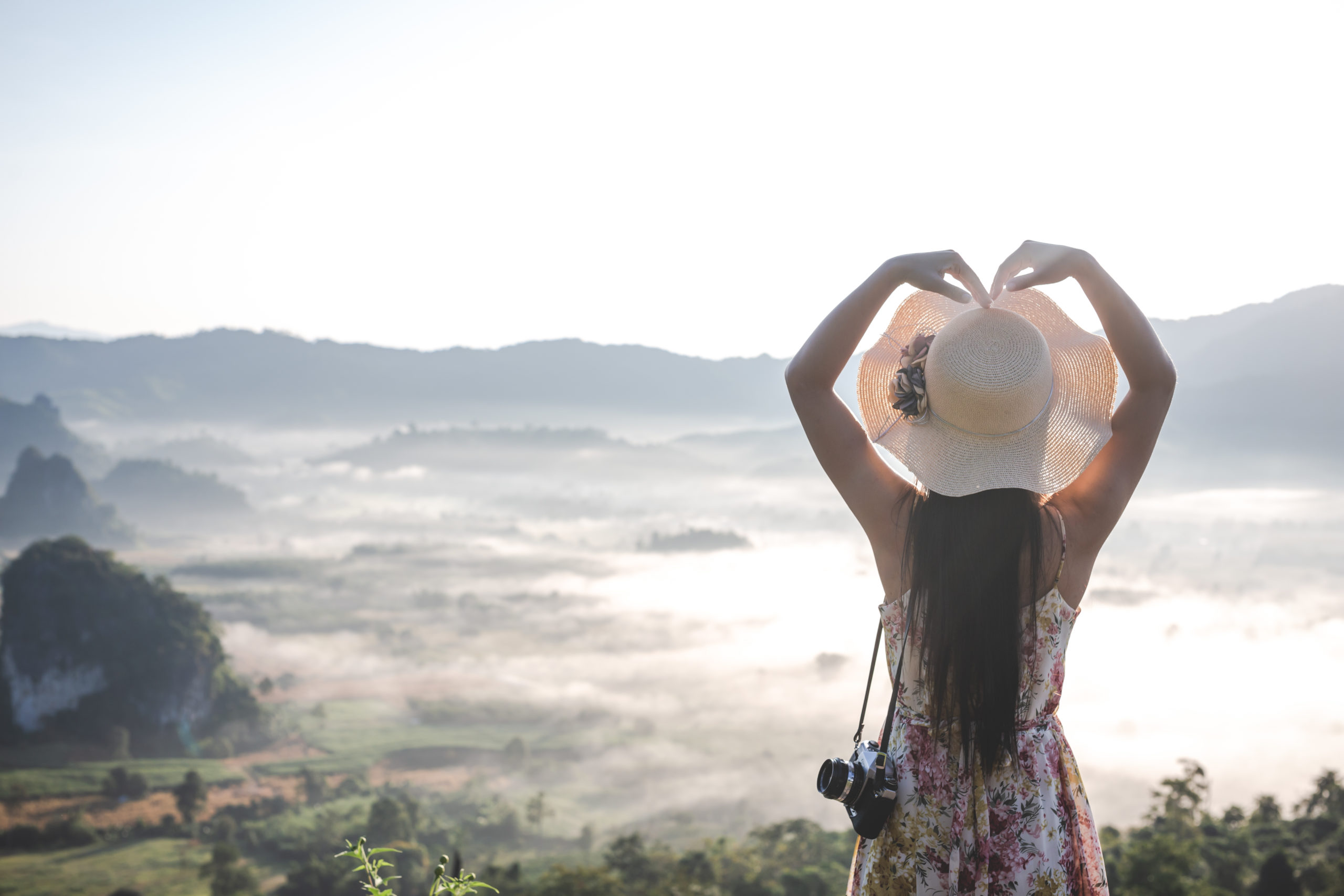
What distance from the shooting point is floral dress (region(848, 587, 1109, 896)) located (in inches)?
68.5

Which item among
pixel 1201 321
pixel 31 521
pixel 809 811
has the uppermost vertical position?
pixel 1201 321

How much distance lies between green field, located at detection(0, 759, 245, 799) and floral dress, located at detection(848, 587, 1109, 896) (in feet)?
284

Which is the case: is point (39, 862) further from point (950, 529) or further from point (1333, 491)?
point (1333, 491)

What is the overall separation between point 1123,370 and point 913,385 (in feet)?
1.55

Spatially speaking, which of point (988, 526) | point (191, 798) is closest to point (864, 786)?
point (988, 526)

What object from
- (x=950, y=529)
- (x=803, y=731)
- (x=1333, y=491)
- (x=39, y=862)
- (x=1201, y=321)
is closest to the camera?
(x=950, y=529)

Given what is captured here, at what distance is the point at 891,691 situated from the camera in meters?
1.75

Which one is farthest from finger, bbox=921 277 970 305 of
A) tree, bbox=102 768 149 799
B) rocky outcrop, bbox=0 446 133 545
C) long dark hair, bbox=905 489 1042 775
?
rocky outcrop, bbox=0 446 133 545

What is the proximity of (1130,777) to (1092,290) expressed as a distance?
136m

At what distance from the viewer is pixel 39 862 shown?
2327 inches

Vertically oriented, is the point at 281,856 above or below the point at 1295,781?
above

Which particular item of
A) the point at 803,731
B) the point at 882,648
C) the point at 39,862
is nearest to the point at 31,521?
the point at 39,862

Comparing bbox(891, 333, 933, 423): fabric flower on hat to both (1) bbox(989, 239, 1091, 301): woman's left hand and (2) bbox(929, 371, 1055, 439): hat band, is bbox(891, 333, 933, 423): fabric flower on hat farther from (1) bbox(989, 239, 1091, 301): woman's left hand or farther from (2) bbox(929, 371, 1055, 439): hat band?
(1) bbox(989, 239, 1091, 301): woman's left hand

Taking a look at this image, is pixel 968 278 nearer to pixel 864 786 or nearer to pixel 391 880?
pixel 864 786
